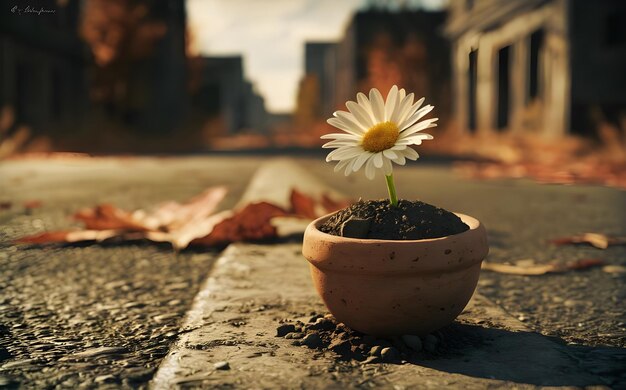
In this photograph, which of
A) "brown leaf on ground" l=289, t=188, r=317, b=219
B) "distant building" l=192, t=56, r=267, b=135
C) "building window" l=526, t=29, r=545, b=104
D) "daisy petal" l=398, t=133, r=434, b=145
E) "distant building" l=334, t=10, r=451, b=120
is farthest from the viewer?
"distant building" l=192, t=56, r=267, b=135

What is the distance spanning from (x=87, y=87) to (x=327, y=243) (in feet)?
60.7

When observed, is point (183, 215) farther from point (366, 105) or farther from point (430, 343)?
point (430, 343)

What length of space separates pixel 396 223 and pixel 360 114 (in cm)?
27

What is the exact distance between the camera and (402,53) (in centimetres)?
2294

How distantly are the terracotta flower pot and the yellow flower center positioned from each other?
0.71ft

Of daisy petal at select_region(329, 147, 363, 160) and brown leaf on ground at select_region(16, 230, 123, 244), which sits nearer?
daisy petal at select_region(329, 147, 363, 160)

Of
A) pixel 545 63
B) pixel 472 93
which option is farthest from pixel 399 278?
pixel 472 93

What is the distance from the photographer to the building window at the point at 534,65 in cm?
A: 1159

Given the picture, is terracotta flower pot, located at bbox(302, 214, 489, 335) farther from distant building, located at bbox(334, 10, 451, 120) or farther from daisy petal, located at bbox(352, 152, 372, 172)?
distant building, located at bbox(334, 10, 451, 120)

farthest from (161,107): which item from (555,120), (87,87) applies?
(555,120)

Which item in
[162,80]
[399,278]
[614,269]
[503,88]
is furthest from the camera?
[162,80]

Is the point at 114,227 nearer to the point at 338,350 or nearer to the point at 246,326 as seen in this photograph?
the point at 246,326

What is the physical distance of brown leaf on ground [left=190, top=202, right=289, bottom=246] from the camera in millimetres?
2520

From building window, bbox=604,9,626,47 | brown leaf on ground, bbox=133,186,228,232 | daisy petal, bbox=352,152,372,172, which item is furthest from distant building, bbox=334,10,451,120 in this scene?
daisy petal, bbox=352,152,372,172
